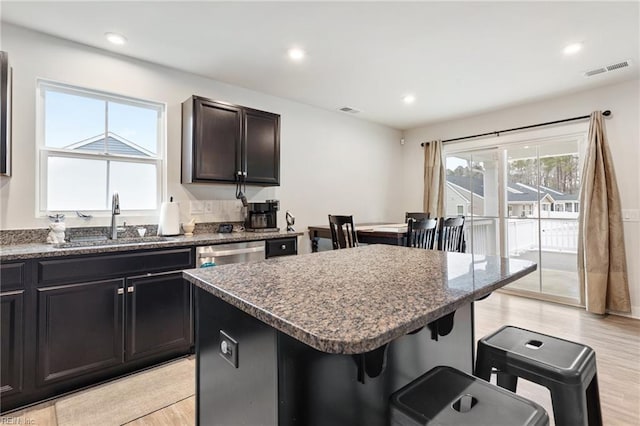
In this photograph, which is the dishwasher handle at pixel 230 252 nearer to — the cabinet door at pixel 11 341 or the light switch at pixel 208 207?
the light switch at pixel 208 207

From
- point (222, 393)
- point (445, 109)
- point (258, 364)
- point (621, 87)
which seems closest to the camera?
point (258, 364)

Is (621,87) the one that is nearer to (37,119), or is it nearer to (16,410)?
(37,119)

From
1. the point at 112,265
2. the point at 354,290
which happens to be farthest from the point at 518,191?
the point at 112,265

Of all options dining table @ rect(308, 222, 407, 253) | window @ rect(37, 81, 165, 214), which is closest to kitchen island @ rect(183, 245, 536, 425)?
dining table @ rect(308, 222, 407, 253)

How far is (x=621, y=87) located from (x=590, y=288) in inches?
89.4

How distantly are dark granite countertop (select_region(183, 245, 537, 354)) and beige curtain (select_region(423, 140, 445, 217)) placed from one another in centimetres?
350

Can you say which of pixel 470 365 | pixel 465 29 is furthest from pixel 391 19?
pixel 470 365

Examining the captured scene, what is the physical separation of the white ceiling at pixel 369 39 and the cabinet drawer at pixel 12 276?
1740mm

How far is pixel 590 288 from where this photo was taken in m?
3.54

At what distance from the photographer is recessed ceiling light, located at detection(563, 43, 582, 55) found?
8.83 ft

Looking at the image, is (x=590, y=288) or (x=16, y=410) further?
(x=590, y=288)

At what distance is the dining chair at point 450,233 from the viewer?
2797mm

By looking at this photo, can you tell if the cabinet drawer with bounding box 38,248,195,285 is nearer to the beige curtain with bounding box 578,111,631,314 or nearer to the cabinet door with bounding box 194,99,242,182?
the cabinet door with bounding box 194,99,242,182

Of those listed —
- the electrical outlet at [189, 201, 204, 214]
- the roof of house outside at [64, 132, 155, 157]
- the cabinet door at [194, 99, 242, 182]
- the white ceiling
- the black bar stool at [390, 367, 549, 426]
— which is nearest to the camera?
the black bar stool at [390, 367, 549, 426]
